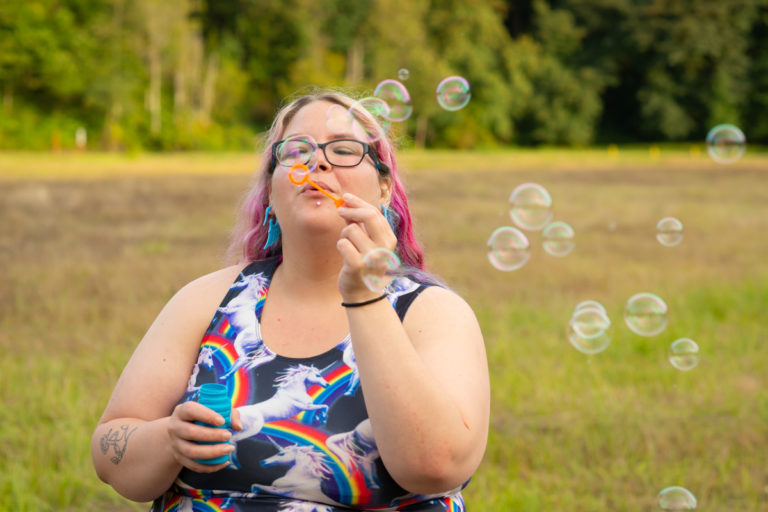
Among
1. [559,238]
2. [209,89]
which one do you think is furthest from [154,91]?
[559,238]

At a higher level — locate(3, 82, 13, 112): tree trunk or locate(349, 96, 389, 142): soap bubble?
locate(349, 96, 389, 142): soap bubble

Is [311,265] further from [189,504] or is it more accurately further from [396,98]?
[396,98]

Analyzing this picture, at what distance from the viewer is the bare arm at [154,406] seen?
5.27ft

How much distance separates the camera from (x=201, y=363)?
1726 millimetres

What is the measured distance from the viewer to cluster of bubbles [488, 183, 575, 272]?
3123mm

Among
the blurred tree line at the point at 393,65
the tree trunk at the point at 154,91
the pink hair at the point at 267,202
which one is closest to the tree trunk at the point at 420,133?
the blurred tree line at the point at 393,65

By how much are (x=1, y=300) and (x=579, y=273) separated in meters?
4.53

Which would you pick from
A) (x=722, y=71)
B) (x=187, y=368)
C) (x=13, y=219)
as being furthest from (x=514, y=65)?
(x=187, y=368)

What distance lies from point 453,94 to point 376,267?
1981 millimetres

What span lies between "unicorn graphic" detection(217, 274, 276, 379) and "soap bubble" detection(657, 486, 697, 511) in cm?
161

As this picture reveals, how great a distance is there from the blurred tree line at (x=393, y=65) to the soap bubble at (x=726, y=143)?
25.7m

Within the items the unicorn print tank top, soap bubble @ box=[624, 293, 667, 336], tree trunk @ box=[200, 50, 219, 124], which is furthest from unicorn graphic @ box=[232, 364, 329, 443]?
tree trunk @ box=[200, 50, 219, 124]

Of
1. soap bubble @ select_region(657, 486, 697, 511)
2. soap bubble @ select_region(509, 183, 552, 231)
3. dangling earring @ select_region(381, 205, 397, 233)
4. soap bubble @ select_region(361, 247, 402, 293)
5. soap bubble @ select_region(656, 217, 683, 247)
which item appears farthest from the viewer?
soap bubble @ select_region(656, 217, 683, 247)

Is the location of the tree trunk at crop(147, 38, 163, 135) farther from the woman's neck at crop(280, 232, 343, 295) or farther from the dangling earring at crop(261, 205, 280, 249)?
the woman's neck at crop(280, 232, 343, 295)
